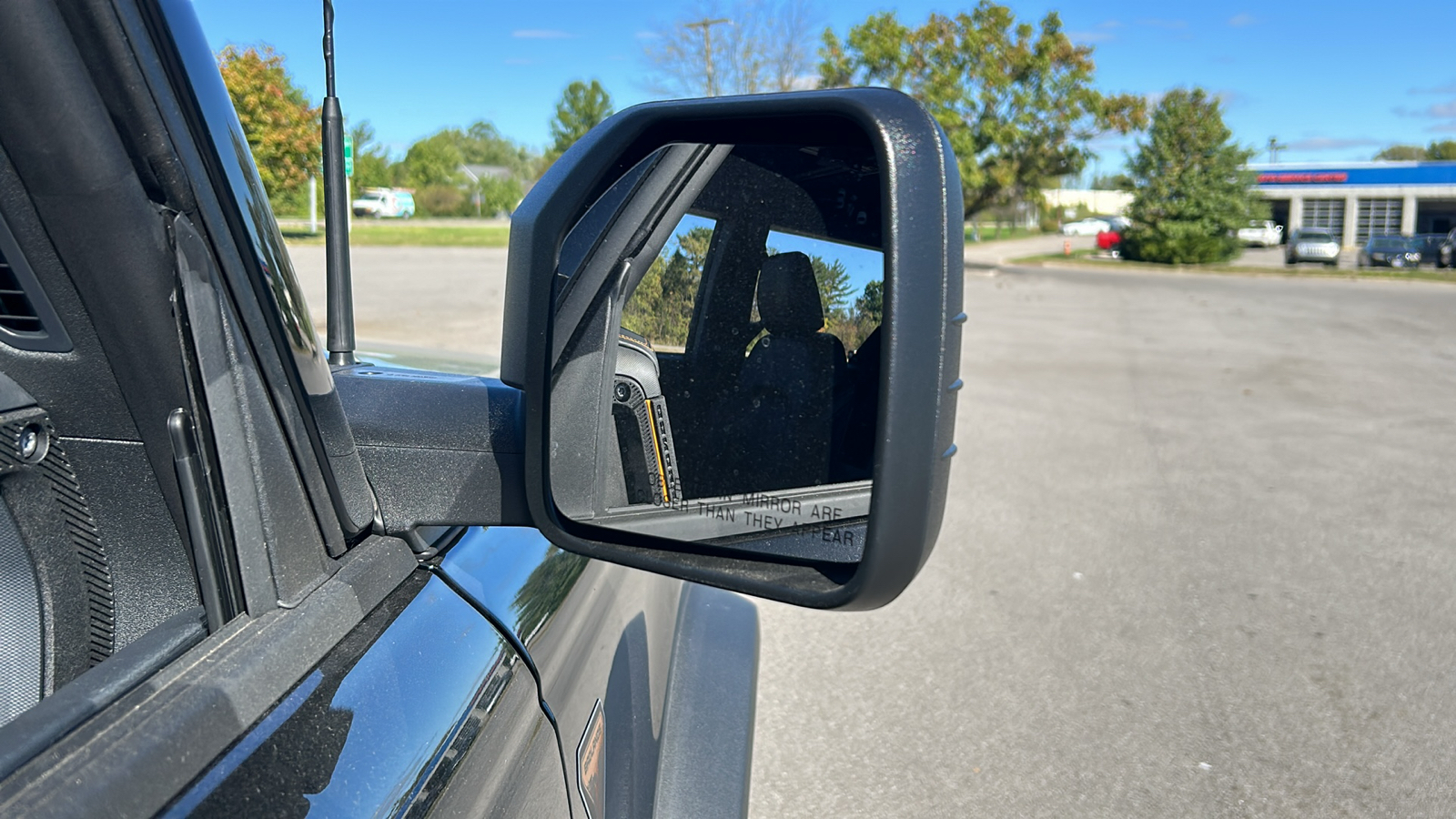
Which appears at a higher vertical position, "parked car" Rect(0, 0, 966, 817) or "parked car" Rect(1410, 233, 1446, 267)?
"parked car" Rect(1410, 233, 1446, 267)

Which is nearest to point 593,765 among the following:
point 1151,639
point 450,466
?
point 450,466

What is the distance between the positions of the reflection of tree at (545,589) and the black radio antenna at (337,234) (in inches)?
23.7

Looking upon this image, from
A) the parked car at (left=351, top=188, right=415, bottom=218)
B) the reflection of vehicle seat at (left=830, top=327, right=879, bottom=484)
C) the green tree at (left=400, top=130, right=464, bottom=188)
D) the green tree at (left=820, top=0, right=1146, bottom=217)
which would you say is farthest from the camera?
the green tree at (left=820, top=0, right=1146, bottom=217)

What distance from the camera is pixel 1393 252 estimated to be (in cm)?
3697

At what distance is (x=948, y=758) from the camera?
349cm

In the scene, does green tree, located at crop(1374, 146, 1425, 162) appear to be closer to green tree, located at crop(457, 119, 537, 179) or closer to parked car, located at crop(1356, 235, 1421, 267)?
parked car, located at crop(1356, 235, 1421, 267)

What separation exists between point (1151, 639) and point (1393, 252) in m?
39.0

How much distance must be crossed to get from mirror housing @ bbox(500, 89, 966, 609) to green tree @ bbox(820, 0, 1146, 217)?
103 ft

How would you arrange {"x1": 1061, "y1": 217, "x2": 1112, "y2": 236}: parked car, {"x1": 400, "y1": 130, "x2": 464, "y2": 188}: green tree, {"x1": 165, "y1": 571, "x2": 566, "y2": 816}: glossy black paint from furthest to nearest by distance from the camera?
{"x1": 1061, "y1": 217, "x2": 1112, "y2": 236}: parked car, {"x1": 400, "y1": 130, "x2": 464, "y2": 188}: green tree, {"x1": 165, "y1": 571, "x2": 566, "y2": 816}: glossy black paint

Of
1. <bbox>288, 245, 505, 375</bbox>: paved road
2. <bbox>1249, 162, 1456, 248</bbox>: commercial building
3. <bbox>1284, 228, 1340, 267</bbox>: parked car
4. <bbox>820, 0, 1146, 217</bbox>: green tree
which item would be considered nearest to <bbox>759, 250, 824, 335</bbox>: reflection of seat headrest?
<bbox>288, 245, 505, 375</bbox>: paved road

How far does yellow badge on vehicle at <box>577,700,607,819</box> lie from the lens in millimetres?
1544

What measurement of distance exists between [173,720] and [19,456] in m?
0.45

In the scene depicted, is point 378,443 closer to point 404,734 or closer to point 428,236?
point 404,734

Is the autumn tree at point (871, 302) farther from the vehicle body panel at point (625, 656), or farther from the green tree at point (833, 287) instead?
the vehicle body panel at point (625, 656)
